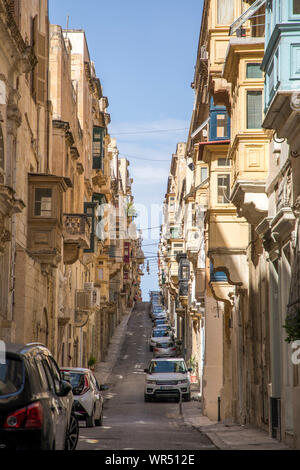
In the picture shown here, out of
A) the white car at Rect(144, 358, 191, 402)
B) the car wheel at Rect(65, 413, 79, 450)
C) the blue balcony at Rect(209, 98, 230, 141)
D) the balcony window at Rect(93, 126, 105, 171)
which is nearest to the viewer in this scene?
the car wheel at Rect(65, 413, 79, 450)

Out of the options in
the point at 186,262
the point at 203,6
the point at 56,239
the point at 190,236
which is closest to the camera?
the point at 56,239

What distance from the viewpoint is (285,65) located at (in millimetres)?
13086

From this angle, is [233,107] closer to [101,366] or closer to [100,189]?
[101,366]

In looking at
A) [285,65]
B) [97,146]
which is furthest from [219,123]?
[97,146]

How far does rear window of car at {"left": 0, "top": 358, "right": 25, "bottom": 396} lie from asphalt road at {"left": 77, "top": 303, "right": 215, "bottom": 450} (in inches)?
205

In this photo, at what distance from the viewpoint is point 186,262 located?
64750 mm

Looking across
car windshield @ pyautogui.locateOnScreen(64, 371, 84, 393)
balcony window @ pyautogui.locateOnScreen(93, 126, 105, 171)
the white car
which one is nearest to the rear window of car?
car windshield @ pyautogui.locateOnScreen(64, 371, 84, 393)

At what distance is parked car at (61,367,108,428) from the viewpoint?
21266mm

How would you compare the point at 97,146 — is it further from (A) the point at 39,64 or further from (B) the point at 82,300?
Result: (A) the point at 39,64

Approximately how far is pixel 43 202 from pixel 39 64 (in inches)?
193

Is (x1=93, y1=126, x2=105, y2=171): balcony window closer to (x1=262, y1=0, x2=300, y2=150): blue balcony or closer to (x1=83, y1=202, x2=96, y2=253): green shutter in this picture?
(x1=83, y1=202, x2=96, y2=253): green shutter

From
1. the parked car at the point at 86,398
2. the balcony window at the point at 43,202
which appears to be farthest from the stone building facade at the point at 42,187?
the parked car at the point at 86,398

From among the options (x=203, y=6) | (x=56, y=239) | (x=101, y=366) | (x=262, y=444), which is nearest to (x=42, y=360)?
(x=262, y=444)

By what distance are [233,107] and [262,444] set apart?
8.89 m
